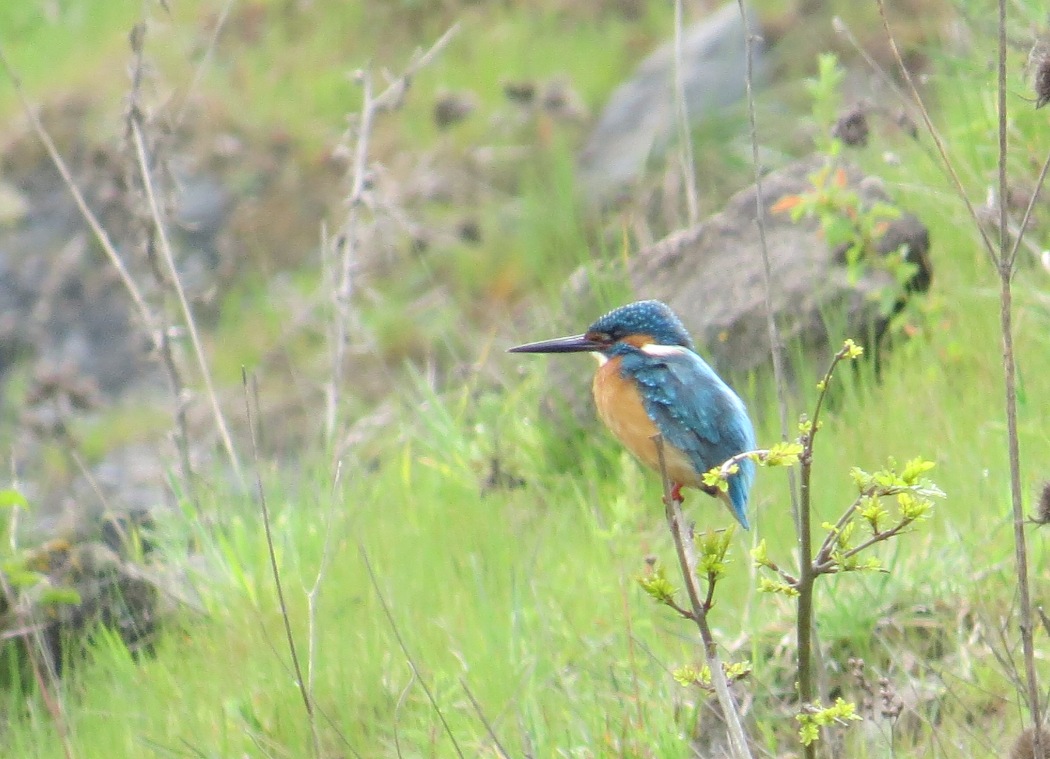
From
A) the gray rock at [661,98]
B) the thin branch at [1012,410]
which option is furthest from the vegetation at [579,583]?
the gray rock at [661,98]

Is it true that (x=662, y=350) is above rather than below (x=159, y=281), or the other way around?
below

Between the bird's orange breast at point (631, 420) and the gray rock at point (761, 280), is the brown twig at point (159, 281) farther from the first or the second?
the bird's orange breast at point (631, 420)

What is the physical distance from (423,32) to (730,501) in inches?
282

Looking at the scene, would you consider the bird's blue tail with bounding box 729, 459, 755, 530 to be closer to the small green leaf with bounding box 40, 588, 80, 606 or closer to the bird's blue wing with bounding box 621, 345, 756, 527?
the bird's blue wing with bounding box 621, 345, 756, 527

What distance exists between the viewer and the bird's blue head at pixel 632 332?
3.26 metres

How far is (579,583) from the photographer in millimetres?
3748

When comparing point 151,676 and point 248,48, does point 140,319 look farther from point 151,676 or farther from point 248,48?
point 248,48

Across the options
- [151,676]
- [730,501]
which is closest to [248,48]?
[151,676]

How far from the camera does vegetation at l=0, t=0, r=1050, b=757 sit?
3029mm

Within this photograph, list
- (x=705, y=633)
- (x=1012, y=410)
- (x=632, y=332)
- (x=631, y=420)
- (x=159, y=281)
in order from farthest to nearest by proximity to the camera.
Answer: (x=159, y=281), (x=632, y=332), (x=631, y=420), (x=1012, y=410), (x=705, y=633)

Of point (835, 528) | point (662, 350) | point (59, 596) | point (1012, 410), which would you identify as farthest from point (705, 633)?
point (59, 596)

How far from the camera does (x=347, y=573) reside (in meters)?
4.14

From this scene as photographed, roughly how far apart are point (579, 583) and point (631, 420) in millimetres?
746

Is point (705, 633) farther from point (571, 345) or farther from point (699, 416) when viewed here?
point (571, 345)
